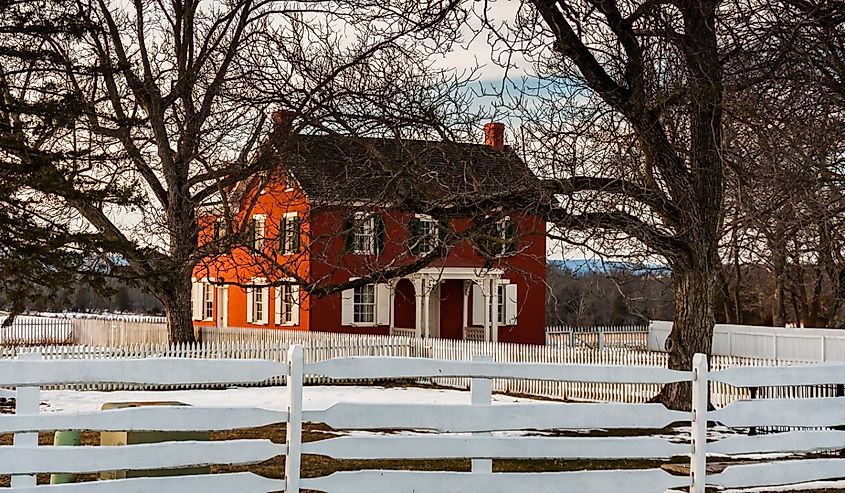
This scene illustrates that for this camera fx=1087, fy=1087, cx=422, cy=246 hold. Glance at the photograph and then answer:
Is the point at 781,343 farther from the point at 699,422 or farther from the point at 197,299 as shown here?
the point at 699,422

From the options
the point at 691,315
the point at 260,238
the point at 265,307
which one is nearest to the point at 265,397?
the point at 260,238

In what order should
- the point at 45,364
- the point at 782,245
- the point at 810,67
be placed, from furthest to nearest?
the point at 782,245, the point at 810,67, the point at 45,364

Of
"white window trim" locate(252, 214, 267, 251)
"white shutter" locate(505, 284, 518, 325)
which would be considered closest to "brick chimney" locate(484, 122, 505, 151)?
"white window trim" locate(252, 214, 267, 251)

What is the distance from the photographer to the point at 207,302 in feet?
127

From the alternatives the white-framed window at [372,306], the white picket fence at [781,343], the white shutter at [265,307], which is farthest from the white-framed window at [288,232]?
the white shutter at [265,307]

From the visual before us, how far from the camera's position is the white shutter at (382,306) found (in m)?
33.3

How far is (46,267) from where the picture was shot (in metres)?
16.0

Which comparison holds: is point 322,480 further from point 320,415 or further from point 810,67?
point 810,67

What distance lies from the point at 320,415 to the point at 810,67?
5686 millimetres

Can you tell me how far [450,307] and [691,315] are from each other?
21.9m

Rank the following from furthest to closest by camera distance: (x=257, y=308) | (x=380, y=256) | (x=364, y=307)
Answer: (x=257, y=308) < (x=364, y=307) < (x=380, y=256)

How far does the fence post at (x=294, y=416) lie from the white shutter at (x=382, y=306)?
1053 inches

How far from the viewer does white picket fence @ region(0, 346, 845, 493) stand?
6.21 metres

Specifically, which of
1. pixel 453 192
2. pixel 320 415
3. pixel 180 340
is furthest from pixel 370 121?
pixel 180 340
